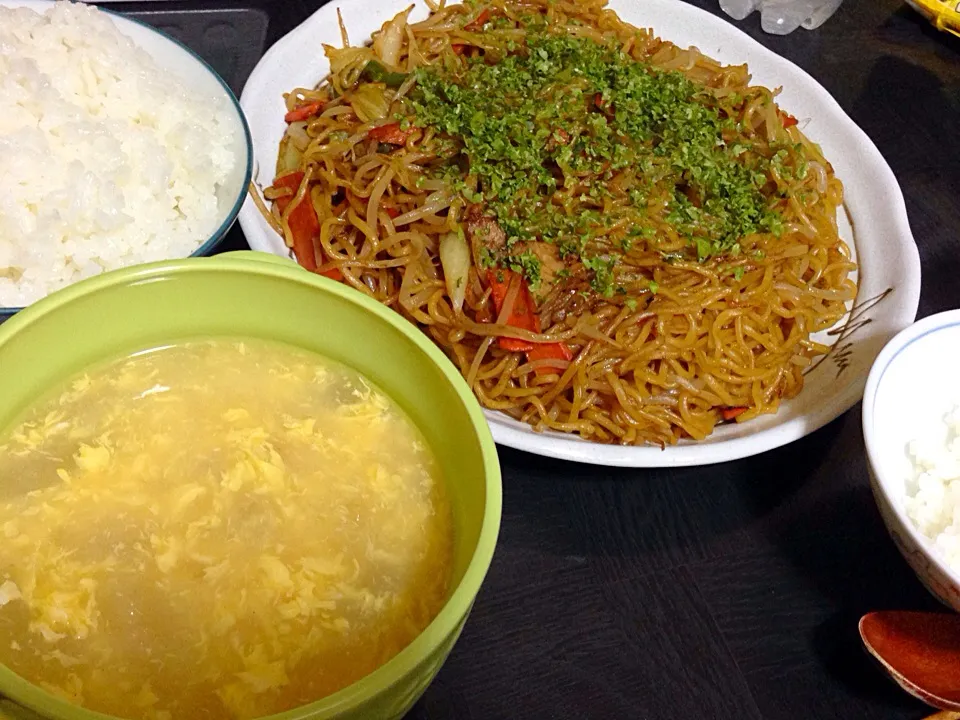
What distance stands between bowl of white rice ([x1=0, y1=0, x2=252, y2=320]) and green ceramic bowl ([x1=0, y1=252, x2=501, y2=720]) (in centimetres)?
47

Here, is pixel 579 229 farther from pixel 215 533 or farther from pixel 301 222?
pixel 215 533

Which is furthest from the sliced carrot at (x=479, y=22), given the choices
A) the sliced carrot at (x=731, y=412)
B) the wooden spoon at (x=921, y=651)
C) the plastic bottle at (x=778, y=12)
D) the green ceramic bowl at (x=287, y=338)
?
the wooden spoon at (x=921, y=651)

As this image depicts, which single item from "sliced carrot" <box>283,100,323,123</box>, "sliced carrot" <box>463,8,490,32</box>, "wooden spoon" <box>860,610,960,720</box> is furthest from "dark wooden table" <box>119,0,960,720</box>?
"sliced carrot" <box>463,8,490,32</box>

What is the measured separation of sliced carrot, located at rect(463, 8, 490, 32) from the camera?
7.39 ft

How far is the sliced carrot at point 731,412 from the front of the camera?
5.86ft

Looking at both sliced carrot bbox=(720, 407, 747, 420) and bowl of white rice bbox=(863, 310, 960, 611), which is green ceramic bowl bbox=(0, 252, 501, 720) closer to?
bowl of white rice bbox=(863, 310, 960, 611)

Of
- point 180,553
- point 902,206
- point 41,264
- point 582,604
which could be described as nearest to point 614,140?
point 902,206

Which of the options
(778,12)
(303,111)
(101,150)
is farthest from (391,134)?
(778,12)

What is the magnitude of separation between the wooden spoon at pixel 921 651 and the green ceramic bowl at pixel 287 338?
88 cm

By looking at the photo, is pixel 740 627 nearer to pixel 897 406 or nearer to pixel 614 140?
pixel 897 406

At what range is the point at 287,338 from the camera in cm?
113

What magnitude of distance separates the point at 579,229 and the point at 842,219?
0.83 m

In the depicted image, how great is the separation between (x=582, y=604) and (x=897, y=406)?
769 mm

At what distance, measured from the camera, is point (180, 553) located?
93cm
